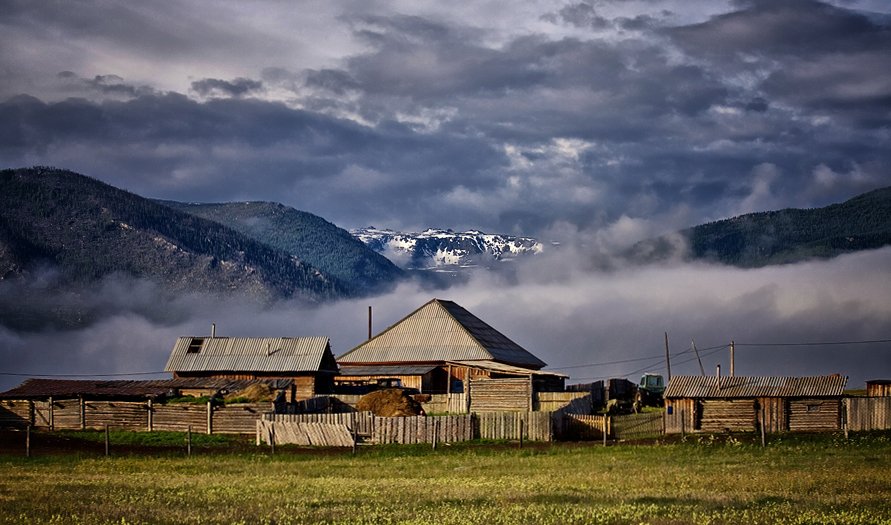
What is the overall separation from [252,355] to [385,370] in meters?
12.1

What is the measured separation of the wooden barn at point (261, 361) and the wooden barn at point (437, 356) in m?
5.80

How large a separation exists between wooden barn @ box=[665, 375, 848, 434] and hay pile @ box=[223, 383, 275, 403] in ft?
89.9

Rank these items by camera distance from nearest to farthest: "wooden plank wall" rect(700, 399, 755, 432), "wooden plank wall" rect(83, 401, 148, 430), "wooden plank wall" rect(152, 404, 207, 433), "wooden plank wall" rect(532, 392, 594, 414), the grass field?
the grass field, "wooden plank wall" rect(700, 399, 755, 432), "wooden plank wall" rect(152, 404, 207, 433), "wooden plank wall" rect(83, 401, 148, 430), "wooden plank wall" rect(532, 392, 594, 414)

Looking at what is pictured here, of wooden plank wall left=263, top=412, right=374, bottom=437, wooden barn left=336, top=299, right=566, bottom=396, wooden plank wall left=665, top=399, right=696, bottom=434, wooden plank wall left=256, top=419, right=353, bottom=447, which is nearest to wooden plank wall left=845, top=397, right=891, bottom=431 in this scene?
wooden plank wall left=665, top=399, right=696, bottom=434

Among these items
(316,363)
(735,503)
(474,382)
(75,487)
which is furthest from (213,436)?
(735,503)

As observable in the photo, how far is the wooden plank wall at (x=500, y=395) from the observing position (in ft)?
266

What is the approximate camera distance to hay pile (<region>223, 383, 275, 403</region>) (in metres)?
84.6

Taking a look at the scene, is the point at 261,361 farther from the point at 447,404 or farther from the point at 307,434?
the point at 307,434

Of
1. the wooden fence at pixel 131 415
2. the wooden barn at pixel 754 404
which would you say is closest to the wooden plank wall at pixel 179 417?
the wooden fence at pixel 131 415

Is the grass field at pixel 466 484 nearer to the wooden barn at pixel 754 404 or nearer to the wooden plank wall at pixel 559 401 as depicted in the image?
the wooden barn at pixel 754 404

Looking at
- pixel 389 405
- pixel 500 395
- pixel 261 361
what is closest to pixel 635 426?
pixel 500 395

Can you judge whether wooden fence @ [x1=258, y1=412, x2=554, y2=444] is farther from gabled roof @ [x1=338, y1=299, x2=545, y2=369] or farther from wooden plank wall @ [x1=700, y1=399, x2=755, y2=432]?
gabled roof @ [x1=338, y1=299, x2=545, y2=369]

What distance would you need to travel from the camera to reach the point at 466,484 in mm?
42469

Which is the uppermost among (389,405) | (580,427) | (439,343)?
(439,343)
